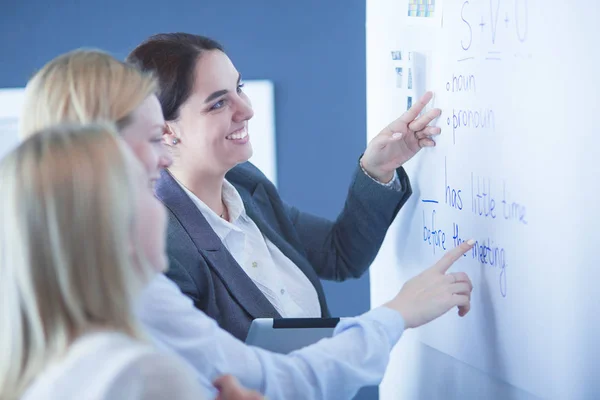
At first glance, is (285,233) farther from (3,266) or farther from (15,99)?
(15,99)

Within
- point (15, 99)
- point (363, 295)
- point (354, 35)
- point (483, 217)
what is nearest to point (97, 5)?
point (15, 99)

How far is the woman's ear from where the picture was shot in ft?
5.27

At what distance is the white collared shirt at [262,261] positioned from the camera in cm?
157

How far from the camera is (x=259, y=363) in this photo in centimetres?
114

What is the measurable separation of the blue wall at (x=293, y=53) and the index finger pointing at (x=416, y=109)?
4.98 feet

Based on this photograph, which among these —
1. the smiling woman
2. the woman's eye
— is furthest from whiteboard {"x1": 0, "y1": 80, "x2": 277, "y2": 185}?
the woman's eye

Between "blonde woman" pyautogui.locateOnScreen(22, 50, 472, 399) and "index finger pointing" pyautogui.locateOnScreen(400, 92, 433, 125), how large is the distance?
43 cm

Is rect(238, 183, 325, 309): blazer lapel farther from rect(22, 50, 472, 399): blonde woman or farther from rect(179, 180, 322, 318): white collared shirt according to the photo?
rect(22, 50, 472, 399): blonde woman

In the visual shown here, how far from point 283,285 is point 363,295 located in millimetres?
1547

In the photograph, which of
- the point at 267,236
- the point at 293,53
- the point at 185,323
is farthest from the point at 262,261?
the point at 293,53

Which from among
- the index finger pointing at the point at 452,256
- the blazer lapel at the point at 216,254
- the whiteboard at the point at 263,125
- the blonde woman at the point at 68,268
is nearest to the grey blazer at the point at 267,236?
the blazer lapel at the point at 216,254

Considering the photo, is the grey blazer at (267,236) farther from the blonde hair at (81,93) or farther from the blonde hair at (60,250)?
the blonde hair at (60,250)

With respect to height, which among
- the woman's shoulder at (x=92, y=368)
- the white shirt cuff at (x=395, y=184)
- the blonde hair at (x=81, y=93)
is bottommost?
the white shirt cuff at (x=395, y=184)

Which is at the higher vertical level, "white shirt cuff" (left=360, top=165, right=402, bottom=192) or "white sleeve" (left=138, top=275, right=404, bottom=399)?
"white shirt cuff" (left=360, top=165, right=402, bottom=192)
